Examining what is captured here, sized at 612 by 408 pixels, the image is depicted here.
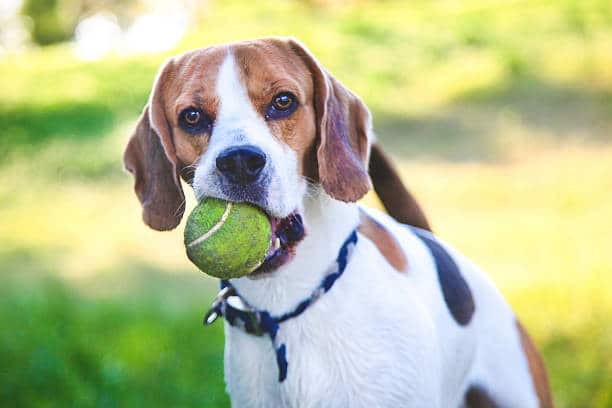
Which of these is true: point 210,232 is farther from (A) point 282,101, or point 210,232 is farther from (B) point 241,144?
(A) point 282,101

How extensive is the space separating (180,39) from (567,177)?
5261 millimetres

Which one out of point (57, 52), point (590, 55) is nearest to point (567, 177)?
point (590, 55)

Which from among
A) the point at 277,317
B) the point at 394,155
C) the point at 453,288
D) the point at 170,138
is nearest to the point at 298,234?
the point at 277,317

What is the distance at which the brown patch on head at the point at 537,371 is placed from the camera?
11.2 feet

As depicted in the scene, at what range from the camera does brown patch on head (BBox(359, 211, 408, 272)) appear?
298cm

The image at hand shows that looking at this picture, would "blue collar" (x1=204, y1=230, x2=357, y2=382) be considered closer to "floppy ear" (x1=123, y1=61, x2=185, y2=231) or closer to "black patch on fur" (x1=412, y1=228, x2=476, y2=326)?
"floppy ear" (x1=123, y1=61, x2=185, y2=231)

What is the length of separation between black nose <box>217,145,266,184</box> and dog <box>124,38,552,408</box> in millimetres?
44

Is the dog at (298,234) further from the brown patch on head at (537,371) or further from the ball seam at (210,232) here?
the brown patch on head at (537,371)

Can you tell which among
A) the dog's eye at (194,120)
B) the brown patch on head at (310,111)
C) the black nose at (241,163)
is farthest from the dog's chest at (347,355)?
the dog's eye at (194,120)

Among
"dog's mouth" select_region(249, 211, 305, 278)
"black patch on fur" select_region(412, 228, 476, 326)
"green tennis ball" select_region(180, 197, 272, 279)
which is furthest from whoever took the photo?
"black patch on fur" select_region(412, 228, 476, 326)

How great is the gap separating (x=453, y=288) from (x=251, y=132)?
1.08 metres

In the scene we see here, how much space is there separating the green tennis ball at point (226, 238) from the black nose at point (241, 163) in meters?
0.09

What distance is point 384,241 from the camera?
304 centimetres

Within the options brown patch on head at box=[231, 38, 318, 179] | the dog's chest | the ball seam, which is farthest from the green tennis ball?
the dog's chest
